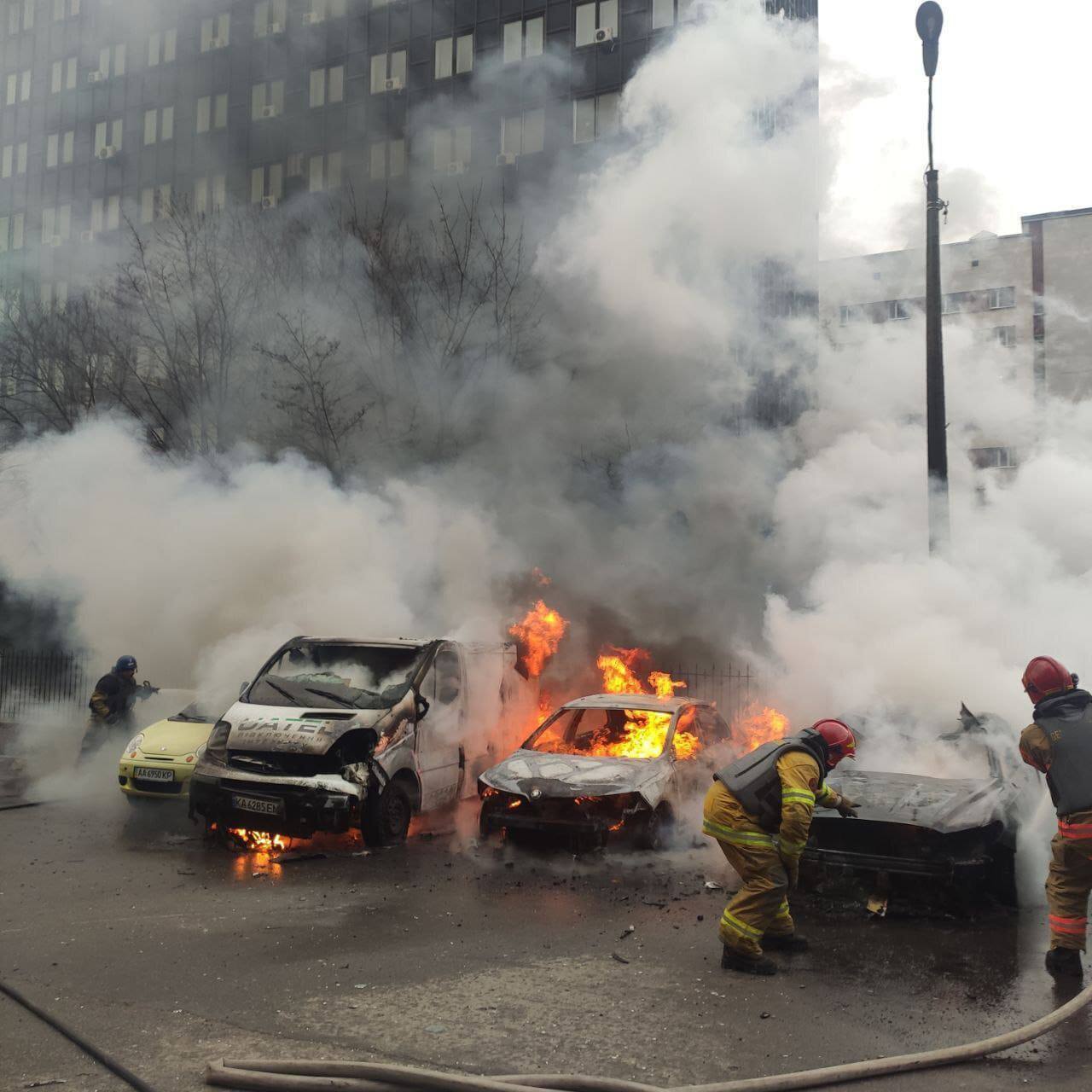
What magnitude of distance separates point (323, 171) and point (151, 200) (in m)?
5.43

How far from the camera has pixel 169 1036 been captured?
13.8ft

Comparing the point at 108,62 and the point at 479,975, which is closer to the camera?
the point at 479,975

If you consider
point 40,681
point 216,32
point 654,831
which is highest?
point 216,32

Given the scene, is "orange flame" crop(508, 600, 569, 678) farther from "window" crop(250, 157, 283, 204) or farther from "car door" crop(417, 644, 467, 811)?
"window" crop(250, 157, 283, 204)

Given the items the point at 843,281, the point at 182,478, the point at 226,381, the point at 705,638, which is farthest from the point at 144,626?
the point at 843,281

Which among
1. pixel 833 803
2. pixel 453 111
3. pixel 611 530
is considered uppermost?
pixel 453 111

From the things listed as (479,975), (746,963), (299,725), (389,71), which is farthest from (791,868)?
(389,71)

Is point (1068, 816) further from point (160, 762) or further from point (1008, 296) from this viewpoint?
point (1008, 296)

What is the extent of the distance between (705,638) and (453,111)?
1380 centimetres

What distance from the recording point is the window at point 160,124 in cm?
2820

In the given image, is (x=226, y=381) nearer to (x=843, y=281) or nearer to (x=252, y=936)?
(x=843, y=281)

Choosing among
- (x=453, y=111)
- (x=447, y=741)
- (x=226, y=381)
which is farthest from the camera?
(x=453, y=111)

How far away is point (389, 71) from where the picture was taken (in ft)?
84.7

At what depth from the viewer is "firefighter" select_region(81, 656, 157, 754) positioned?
36.1 feet
